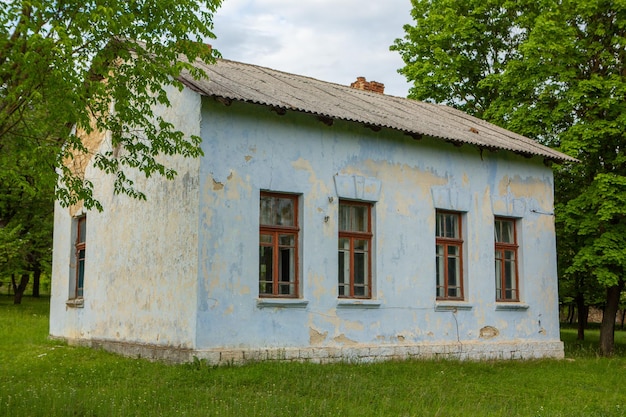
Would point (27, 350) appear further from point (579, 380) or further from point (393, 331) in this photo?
point (579, 380)

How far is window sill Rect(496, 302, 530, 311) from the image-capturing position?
14.6 meters

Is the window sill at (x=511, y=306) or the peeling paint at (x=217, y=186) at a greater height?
the peeling paint at (x=217, y=186)

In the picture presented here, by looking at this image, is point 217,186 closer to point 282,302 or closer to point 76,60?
point 282,302

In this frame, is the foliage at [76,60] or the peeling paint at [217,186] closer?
the foliage at [76,60]

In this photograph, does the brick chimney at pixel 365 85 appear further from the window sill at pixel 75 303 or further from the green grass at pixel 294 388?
the window sill at pixel 75 303

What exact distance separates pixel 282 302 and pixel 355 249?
1.92 meters

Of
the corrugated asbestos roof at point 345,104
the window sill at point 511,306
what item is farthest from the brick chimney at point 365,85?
the window sill at point 511,306

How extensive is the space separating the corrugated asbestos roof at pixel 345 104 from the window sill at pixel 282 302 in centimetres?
300

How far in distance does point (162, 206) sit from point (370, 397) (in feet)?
15.8

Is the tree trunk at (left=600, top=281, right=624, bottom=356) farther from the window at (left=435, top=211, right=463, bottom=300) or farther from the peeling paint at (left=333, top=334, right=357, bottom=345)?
the peeling paint at (left=333, top=334, right=357, bottom=345)

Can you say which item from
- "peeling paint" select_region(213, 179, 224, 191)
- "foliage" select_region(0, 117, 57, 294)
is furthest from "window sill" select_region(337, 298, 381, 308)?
"foliage" select_region(0, 117, 57, 294)

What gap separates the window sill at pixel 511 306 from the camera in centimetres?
1463

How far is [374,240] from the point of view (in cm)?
1306

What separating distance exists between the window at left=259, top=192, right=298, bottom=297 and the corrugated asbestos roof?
1597 mm
